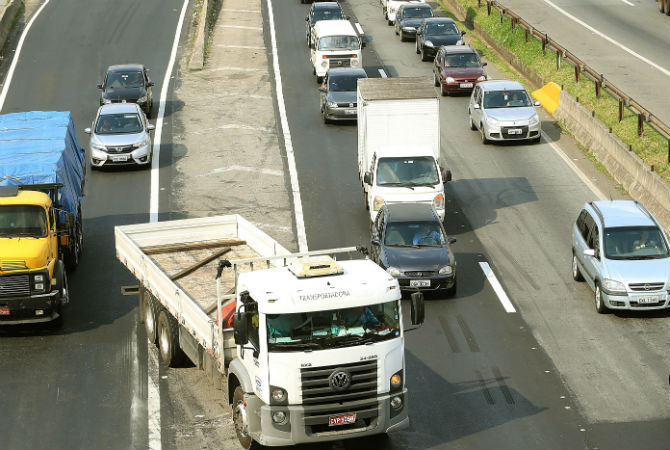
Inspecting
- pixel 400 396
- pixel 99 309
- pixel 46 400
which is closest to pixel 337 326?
pixel 400 396

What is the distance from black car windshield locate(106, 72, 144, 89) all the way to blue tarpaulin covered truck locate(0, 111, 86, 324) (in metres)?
13.1

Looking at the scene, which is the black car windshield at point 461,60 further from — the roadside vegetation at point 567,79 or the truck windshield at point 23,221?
the truck windshield at point 23,221

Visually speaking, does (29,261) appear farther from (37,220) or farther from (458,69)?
(458,69)

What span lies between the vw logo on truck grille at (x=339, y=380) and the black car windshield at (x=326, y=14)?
40235mm

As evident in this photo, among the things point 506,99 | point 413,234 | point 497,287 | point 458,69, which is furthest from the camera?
point 458,69

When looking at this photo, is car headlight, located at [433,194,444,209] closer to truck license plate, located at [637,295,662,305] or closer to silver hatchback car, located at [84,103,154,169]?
truck license plate, located at [637,295,662,305]

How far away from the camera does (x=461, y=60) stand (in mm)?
44250

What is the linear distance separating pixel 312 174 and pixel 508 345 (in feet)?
45.5

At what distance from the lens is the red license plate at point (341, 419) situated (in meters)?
15.9

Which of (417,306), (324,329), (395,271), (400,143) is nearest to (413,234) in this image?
(395,271)

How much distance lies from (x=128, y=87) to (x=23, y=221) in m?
19.4

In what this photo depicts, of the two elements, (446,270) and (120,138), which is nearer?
(446,270)

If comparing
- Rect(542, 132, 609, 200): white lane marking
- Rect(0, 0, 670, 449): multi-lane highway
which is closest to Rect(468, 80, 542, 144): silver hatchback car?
Rect(0, 0, 670, 449): multi-lane highway

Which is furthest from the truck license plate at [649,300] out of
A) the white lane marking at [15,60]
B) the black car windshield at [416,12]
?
the black car windshield at [416,12]
